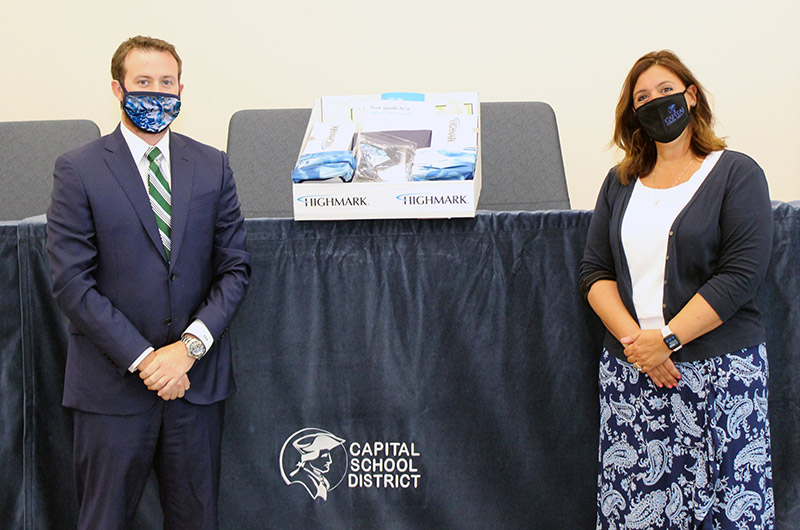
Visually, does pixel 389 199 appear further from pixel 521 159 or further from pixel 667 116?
pixel 521 159

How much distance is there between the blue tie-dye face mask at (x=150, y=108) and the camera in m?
1.57

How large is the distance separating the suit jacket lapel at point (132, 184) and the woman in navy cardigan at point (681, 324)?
1.06 metres

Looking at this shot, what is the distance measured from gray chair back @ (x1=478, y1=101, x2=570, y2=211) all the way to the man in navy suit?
1526mm

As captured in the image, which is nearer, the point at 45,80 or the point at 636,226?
the point at 636,226

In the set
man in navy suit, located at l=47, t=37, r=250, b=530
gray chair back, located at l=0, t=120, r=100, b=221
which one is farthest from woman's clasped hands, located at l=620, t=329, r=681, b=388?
gray chair back, located at l=0, t=120, r=100, b=221

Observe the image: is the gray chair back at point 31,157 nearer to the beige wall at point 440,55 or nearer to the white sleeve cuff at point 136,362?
the beige wall at point 440,55

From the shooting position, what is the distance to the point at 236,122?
2992mm

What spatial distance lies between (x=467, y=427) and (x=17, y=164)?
233 cm

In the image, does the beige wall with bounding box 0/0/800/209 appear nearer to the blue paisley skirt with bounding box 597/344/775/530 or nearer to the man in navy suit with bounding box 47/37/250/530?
the man in navy suit with bounding box 47/37/250/530

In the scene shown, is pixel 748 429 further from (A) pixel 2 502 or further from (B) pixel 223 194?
(A) pixel 2 502

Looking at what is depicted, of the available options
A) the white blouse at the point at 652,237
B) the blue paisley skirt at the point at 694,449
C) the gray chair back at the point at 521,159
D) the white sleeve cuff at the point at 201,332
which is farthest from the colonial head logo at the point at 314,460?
the gray chair back at the point at 521,159

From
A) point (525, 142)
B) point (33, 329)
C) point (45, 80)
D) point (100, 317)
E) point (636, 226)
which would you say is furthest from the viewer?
point (45, 80)

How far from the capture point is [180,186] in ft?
5.24

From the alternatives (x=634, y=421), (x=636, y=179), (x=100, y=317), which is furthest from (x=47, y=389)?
(x=636, y=179)
